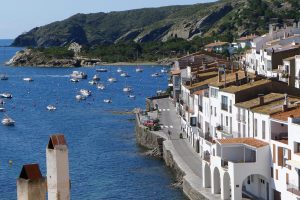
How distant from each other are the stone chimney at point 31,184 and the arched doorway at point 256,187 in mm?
32332

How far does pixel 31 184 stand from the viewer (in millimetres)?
9141

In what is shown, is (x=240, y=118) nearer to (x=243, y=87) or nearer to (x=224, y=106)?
(x=243, y=87)

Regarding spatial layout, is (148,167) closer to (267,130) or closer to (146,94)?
(267,130)

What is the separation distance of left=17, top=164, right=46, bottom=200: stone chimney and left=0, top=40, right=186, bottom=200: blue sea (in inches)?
1590

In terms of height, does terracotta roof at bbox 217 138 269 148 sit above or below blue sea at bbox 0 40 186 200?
above

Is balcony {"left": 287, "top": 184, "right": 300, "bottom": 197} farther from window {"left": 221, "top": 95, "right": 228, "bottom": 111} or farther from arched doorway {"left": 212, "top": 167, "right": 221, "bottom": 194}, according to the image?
window {"left": 221, "top": 95, "right": 228, "bottom": 111}

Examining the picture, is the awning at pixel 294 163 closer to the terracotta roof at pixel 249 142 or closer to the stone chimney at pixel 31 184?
the terracotta roof at pixel 249 142

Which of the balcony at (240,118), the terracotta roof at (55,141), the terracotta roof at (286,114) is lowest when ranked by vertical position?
the balcony at (240,118)

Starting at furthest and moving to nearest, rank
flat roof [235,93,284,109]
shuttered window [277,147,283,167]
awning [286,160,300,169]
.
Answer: flat roof [235,93,284,109] < shuttered window [277,147,283,167] < awning [286,160,300,169]

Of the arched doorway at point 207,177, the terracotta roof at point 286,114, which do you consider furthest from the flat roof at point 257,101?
the arched doorway at point 207,177

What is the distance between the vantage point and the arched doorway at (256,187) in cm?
4080

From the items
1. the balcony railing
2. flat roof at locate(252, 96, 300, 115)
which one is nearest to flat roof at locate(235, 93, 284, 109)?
the balcony railing

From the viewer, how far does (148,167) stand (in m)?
61.7

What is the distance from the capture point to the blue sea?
53.8m
